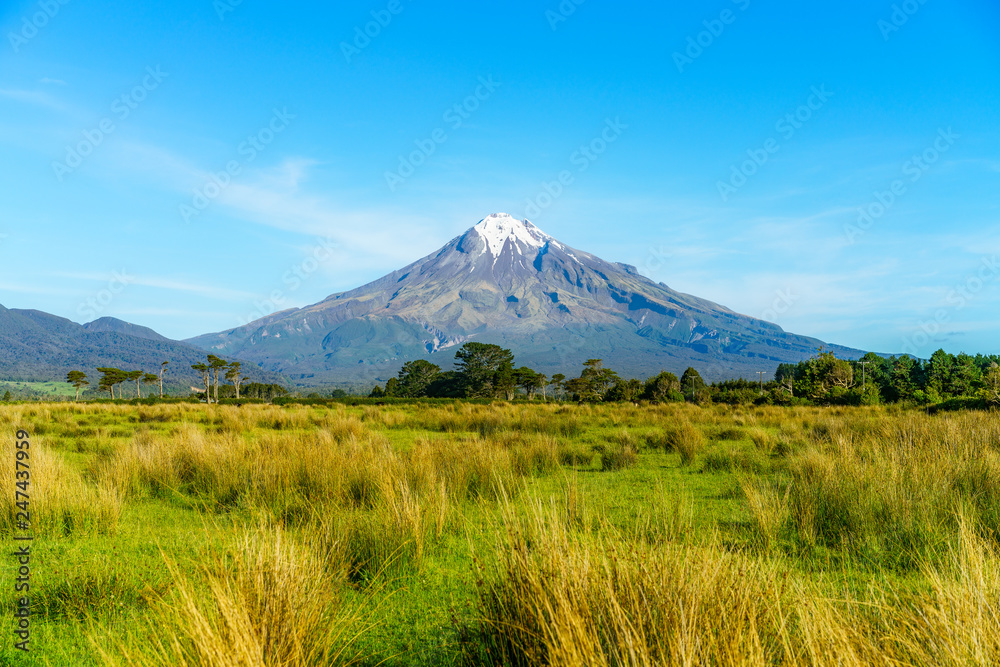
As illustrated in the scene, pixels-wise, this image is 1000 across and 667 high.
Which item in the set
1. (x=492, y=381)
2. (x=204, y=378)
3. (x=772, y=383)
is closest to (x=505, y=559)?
(x=772, y=383)

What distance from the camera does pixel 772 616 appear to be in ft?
7.72

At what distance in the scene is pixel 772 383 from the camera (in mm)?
55469

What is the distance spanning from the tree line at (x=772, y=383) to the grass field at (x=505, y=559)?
1895 centimetres

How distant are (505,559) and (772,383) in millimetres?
60242

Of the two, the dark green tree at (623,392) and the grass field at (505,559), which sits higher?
the grass field at (505,559)

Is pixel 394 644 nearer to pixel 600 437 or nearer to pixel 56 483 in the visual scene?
pixel 56 483

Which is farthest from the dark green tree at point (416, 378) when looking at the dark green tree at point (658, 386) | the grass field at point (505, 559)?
the grass field at point (505, 559)

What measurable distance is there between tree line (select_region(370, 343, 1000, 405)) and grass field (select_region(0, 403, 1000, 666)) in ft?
62.2

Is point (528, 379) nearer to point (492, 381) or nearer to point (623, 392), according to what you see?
point (492, 381)

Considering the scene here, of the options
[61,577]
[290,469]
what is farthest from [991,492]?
[61,577]

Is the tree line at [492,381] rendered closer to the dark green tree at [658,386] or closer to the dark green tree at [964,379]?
the dark green tree at [658,386]

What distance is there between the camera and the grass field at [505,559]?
217cm

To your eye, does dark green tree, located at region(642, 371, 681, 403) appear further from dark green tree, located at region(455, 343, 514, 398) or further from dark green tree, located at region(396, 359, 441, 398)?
dark green tree, located at region(396, 359, 441, 398)

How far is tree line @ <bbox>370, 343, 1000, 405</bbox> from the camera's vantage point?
122 feet
